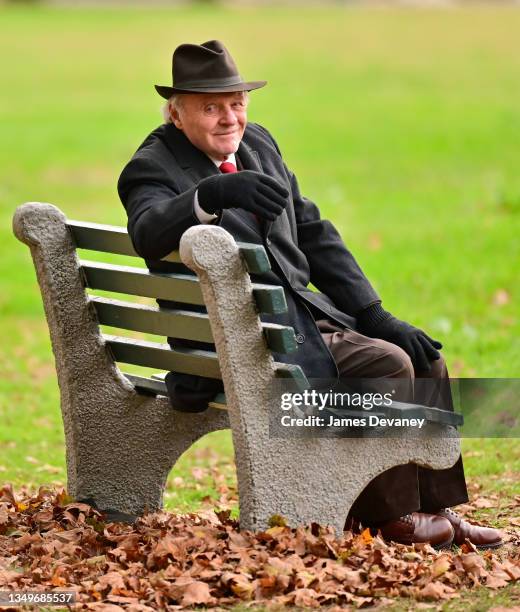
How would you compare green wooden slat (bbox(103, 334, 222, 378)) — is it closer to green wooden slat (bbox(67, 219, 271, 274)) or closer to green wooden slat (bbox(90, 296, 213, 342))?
green wooden slat (bbox(90, 296, 213, 342))

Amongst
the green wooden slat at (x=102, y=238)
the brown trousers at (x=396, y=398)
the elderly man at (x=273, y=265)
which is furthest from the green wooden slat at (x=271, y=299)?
the green wooden slat at (x=102, y=238)

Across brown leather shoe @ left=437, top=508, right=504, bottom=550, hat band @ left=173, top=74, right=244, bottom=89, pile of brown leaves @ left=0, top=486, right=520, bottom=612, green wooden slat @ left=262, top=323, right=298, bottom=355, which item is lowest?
brown leather shoe @ left=437, top=508, right=504, bottom=550

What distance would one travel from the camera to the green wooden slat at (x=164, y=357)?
Answer: 5.13 m

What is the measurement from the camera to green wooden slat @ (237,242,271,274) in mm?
4656

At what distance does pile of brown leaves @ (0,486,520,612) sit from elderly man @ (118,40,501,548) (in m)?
0.24

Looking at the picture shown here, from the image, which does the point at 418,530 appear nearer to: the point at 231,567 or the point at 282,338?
the point at 231,567

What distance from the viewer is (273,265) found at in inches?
208

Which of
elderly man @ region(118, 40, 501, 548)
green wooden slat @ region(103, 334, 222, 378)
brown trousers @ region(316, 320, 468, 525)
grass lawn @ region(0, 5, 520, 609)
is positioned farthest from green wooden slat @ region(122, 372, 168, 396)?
grass lawn @ region(0, 5, 520, 609)

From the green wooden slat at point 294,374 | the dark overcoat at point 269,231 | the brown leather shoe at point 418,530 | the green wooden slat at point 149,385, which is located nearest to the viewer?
the green wooden slat at point 294,374

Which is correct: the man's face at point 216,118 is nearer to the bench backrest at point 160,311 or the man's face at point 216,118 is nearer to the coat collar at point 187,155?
the coat collar at point 187,155

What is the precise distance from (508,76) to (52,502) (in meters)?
25.3

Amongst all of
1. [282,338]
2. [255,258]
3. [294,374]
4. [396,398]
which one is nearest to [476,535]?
[396,398]

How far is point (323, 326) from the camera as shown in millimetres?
5395

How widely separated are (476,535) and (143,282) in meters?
1.61
